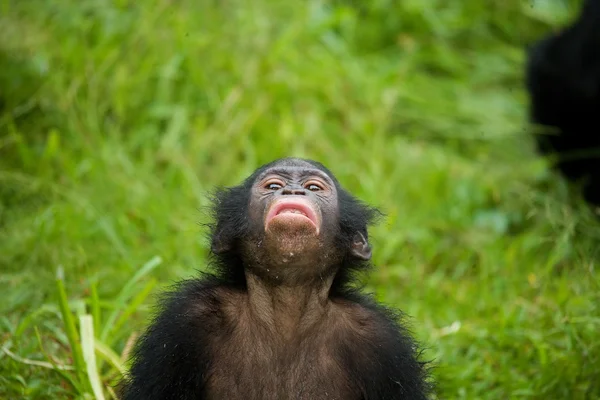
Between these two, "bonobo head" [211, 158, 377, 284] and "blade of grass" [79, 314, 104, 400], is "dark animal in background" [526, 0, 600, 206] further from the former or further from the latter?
"blade of grass" [79, 314, 104, 400]

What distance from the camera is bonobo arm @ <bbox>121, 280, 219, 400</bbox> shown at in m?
3.60

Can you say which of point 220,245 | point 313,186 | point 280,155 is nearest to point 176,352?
point 220,245

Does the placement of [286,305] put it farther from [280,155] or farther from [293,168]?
[280,155]

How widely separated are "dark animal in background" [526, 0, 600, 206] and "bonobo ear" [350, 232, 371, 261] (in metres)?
3.60

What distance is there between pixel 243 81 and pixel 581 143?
2.71 meters

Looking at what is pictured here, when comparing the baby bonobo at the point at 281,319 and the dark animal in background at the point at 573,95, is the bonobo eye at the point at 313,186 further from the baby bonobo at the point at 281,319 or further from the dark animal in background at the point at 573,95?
the dark animal in background at the point at 573,95

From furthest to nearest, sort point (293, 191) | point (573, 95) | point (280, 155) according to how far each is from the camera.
Result: point (573, 95), point (280, 155), point (293, 191)

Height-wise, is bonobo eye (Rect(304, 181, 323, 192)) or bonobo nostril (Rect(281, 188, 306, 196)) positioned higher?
bonobo nostril (Rect(281, 188, 306, 196))

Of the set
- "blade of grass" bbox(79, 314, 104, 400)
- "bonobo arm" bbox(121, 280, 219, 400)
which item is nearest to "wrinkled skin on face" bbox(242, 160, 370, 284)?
"bonobo arm" bbox(121, 280, 219, 400)

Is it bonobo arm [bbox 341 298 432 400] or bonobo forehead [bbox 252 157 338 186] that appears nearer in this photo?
bonobo arm [bbox 341 298 432 400]

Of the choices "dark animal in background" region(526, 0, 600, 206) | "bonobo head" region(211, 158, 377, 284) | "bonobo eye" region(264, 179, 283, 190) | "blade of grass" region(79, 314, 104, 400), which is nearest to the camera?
"bonobo head" region(211, 158, 377, 284)

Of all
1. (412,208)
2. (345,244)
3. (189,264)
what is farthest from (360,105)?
(345,244)

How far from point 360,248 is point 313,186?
13.5 inches

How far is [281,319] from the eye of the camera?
386 cm
